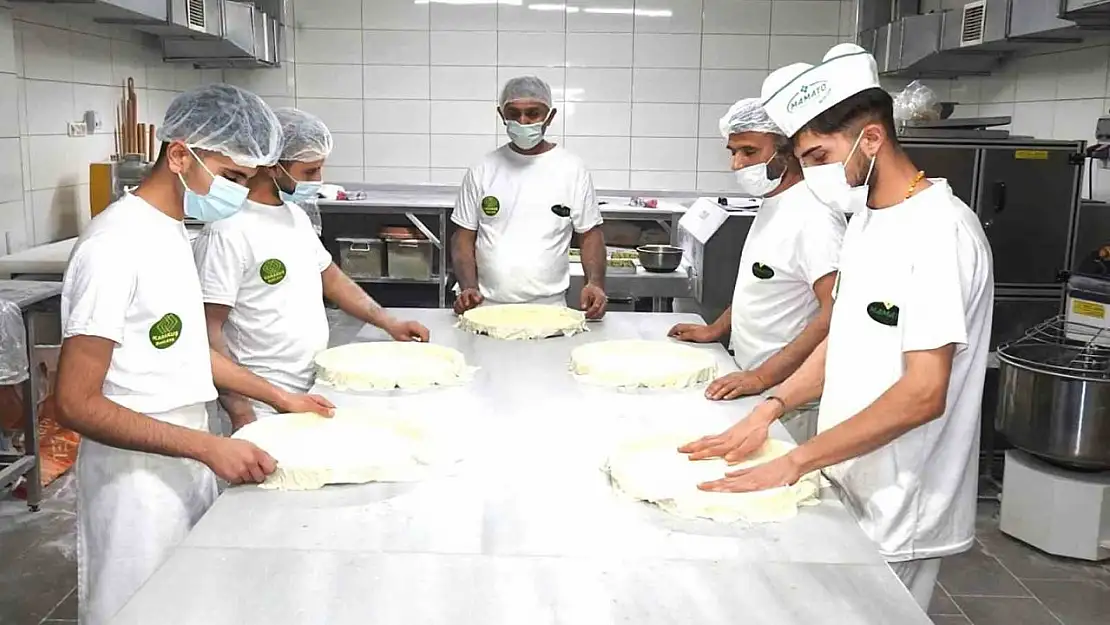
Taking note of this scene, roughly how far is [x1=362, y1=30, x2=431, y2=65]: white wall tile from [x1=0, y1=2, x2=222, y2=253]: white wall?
1577 mm

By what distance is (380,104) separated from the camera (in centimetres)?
641

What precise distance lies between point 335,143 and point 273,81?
57 cm

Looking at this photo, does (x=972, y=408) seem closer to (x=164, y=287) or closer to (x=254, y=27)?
(x=164, y=287)

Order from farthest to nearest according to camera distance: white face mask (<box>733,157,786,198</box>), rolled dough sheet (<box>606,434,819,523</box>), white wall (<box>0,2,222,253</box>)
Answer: white wall (<box>0,2,222,253</box>) < white face mask (<box>733,157,786,198</box>) < rolled dough sheet (<box>606,434,819,523</box>)

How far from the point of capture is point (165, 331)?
1.81m

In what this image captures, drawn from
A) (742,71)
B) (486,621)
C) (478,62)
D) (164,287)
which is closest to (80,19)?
(478,62)

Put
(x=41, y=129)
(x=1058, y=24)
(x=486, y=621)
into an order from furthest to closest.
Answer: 1. (x=41, y=129)
2. (x=1058, y=24)
3. (x=486, y=621)

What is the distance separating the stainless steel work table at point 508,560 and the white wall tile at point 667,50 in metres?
4.87

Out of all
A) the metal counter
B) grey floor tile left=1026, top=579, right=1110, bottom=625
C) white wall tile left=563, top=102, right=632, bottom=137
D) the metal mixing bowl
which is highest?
white wall tile left=563, top=102, right=632, bottom=137

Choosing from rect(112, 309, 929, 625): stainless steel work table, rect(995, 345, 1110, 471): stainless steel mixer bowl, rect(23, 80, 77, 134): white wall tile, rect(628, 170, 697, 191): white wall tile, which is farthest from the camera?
rect(628, 170, 697, 191): white wall tile

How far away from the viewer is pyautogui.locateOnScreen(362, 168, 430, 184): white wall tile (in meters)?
6.50

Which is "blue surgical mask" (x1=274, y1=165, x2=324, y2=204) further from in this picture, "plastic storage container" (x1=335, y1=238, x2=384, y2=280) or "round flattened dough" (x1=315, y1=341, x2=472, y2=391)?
"plastic storage container" (x1=335, y1=238, x2=384, y2=280)

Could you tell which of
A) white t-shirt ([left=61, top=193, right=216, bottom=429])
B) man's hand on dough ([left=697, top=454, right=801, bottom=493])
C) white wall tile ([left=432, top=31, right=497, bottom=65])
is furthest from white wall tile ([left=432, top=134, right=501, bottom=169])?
man's hand on dough ([left=697, top=454, right=801, bottom=493])

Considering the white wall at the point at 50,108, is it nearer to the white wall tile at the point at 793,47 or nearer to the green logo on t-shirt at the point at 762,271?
the green logo on t-shirt at the point at 762,271
